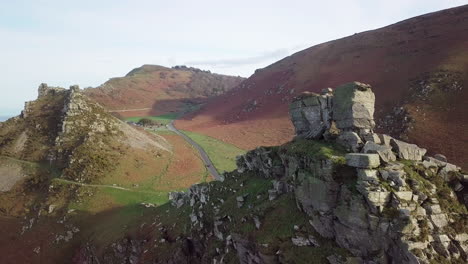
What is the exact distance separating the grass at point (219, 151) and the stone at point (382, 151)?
141 feet

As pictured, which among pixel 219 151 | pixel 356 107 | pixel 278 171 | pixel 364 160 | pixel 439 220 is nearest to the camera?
pixel 439 220

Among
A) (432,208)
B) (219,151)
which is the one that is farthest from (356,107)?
(219,151)

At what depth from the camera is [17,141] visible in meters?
60.2

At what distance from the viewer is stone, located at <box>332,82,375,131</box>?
881 inches

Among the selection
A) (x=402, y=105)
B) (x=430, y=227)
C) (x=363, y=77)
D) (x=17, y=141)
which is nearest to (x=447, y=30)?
(x=363, y=77)

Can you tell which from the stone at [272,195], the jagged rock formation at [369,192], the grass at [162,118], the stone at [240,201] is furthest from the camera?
the grass at [162,118]

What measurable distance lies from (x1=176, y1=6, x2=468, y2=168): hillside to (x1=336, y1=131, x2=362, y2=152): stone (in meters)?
33.4

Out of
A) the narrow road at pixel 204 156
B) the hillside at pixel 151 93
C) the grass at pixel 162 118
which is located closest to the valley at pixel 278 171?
the narrow road at pixel 204 156

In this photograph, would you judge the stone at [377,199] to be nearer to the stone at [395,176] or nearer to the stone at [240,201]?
the stone at [395,176]

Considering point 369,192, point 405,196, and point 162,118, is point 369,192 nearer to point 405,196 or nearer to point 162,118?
point 405,196

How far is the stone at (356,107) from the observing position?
73.4ft

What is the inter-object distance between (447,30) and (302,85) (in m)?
38.5

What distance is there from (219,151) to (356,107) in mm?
56310

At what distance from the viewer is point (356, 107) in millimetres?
22359
